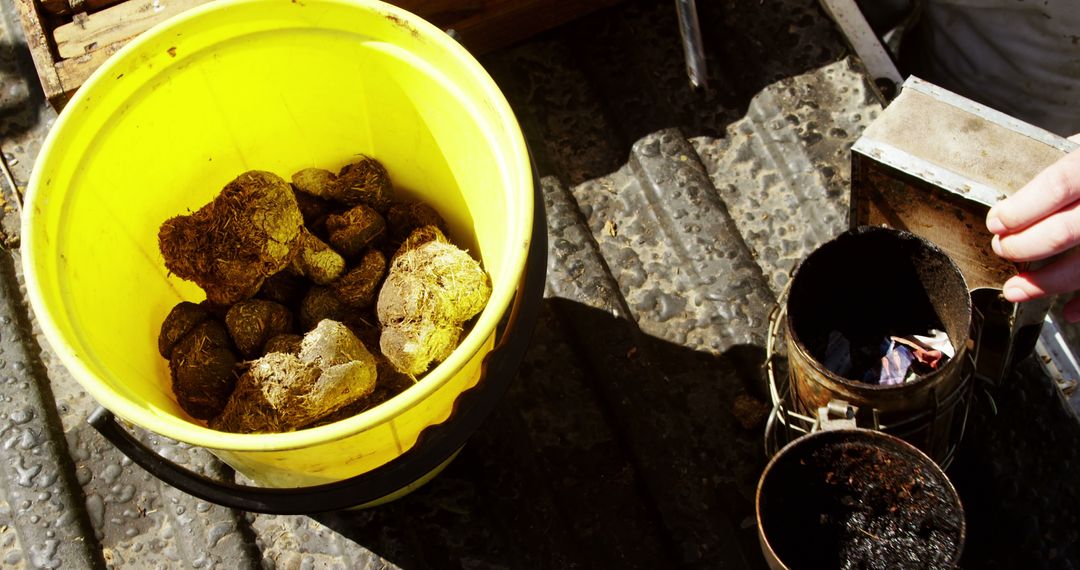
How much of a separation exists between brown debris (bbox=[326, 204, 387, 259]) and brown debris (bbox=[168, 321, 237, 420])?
24 centimetres

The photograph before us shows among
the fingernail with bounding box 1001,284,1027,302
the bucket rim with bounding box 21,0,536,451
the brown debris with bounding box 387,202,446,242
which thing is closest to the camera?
the bucket rim with bounding box 21,0,536,451

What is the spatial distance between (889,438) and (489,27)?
1069 mm

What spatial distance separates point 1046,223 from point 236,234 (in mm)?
1134

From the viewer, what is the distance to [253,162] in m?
1.65

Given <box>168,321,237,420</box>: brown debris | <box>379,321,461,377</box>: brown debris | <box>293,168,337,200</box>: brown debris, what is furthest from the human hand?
<box>168,321,237,420</box>: brown debris

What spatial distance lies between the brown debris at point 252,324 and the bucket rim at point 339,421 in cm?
24

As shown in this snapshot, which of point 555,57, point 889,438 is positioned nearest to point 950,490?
point 889,438

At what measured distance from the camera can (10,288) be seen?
1.76 metres

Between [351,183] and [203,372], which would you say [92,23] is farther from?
[203,372]

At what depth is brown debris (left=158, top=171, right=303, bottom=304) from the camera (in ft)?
4.69

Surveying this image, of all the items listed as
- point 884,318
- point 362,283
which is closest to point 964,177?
point 884,318

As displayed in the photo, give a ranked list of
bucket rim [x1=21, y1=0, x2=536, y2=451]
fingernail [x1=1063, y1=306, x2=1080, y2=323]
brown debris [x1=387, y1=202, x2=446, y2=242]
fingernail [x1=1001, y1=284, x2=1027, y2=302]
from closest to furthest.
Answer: bucket rim [x1=21, y1=0, x2=536, y2=451] < fingernail [x1=1001, y1=284, x2=1027, y2=302] < fingernail [x1=1063, y1=306, x2=1080, y2=323] < brown debris [x1=387, y1=202, x2=446, y2=242]

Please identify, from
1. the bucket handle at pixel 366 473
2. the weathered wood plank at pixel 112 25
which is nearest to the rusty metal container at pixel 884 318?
the bucket handle at pixel 366 473

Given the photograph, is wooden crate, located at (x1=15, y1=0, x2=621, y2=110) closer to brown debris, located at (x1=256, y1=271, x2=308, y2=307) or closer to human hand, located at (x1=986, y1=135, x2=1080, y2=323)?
brown debris, located at (x1=256, y1=271, x2=308, y2=307)
